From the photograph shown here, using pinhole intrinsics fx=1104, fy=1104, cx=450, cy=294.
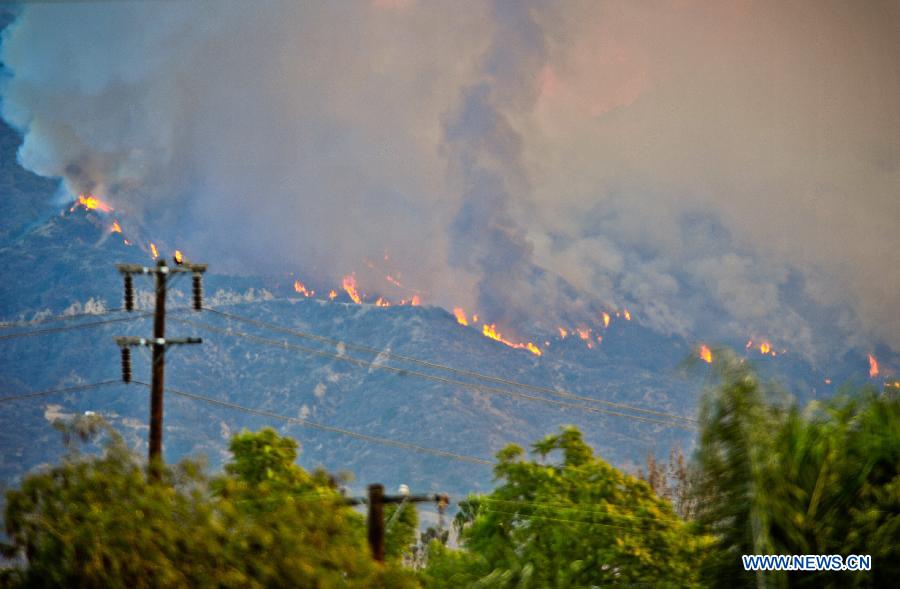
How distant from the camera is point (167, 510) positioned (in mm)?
18062

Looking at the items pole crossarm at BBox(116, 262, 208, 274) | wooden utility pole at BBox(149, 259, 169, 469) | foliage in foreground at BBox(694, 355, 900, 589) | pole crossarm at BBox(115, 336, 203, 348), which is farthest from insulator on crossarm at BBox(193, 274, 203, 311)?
foliage in foreground at BBox(694, 355, 900, 589)

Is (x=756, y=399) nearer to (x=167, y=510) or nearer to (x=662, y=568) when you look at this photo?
(x=167, y=510)

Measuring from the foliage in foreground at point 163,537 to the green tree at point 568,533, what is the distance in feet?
51.4

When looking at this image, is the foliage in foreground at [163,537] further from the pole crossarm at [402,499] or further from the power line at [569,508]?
the power line at [569,508]

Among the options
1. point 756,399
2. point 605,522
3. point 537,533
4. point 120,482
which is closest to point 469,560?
point 537,533

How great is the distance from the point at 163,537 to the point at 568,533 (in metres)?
24.5

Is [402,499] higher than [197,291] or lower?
lower

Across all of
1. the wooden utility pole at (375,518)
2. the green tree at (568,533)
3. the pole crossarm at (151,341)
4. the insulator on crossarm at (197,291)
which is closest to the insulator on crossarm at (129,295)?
the insulator on crossarm at (197,291)

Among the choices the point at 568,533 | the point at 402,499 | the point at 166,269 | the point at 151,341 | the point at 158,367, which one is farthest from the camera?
the point at 568,533

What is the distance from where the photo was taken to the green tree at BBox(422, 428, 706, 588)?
A: 37.6 meters

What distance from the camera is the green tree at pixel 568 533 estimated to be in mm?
37625

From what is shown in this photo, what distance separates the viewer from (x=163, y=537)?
17.5 m

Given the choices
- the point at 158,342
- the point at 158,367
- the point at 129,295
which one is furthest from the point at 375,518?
the point at 129,295

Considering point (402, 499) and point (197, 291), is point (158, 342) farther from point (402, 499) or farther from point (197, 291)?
point (402, 499)
